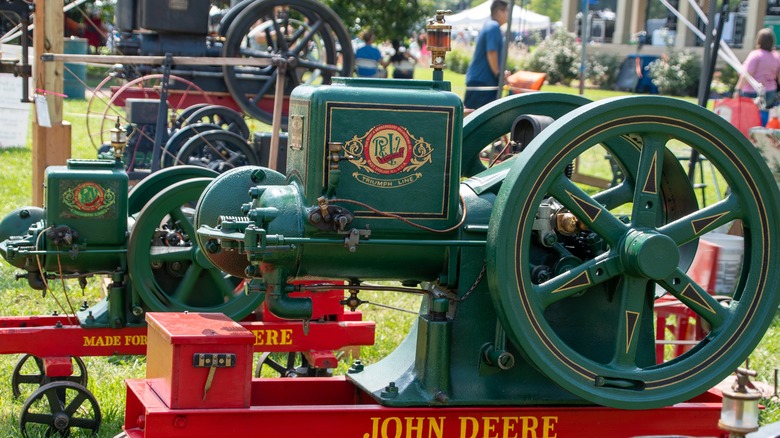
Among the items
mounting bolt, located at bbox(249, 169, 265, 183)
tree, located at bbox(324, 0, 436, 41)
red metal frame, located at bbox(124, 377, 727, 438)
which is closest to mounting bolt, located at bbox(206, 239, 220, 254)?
mounting bolt, located at bbox(249, 169, 265, 183)

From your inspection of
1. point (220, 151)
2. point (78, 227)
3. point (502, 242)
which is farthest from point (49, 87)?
point (502, 242)

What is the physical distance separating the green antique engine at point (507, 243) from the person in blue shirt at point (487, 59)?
24.4ft

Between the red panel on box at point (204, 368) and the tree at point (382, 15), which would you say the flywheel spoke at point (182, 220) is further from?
the tree at point (382, 15)

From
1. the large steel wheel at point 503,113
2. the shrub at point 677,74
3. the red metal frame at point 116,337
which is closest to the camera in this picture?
the large steel wheel at point 503,113

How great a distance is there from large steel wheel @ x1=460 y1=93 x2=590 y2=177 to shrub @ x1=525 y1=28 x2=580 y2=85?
22382mm

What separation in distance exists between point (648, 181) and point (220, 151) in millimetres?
5613

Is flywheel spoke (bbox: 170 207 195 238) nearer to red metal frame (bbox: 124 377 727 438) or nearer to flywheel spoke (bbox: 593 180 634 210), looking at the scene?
red metal frame (bbox: 124 377 727 438)

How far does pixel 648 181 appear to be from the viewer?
3346 mm

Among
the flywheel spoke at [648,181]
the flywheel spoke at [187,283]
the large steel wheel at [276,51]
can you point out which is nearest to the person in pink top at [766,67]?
the large steel wheel at [276,51]

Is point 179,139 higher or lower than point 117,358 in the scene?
higher

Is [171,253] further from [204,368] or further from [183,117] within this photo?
[183,117]

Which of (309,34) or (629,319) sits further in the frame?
(309,34)

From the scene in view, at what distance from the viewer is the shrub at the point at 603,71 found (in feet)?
87.5

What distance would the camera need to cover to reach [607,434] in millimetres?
3467
